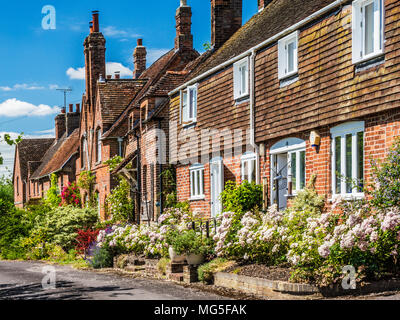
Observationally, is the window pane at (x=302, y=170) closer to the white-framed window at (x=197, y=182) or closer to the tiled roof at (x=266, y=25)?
the tiled roof at (x=266, y=25)

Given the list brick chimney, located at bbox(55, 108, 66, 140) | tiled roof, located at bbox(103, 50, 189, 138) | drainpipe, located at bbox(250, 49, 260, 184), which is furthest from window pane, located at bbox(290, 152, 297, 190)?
brick chimney, located at bbox(55, 108, 66, 140)

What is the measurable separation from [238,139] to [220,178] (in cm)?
190

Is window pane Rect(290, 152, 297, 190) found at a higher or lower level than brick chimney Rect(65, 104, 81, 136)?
lower

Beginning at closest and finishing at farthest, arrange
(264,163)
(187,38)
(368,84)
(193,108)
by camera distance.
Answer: (368,84)
(264,163)
(193,108)
(187,38)

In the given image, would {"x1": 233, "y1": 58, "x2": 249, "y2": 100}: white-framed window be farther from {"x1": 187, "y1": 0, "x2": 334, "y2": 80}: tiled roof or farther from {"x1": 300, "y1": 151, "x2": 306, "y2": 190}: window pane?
{"x1": 300, "y1": 151, "x2": 306, "y2": 190}: window pane

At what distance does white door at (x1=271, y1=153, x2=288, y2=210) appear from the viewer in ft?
61.2

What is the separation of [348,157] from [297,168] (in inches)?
98.8

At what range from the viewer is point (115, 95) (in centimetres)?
3656

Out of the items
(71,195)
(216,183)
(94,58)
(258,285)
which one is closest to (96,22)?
(94,58)

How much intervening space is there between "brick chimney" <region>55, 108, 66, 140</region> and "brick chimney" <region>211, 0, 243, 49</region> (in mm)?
39129

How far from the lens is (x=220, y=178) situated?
2192cm

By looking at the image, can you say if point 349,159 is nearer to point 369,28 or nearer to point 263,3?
point 369,28
